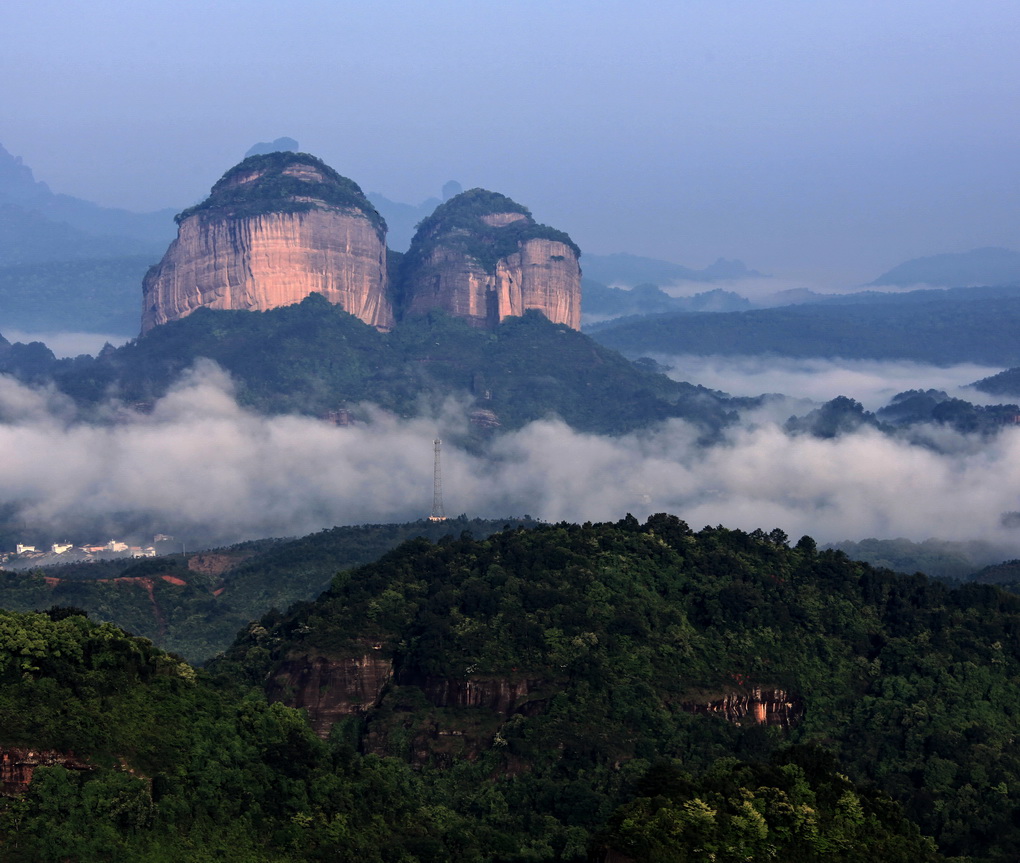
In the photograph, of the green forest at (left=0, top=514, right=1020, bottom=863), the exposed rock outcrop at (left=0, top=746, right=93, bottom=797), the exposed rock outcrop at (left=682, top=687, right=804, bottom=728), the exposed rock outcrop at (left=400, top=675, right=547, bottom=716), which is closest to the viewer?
the exposed rock outcrop at (left=0, top=746, right=93, bottom=797)

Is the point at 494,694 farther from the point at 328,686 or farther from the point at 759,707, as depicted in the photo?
the point at 759,707

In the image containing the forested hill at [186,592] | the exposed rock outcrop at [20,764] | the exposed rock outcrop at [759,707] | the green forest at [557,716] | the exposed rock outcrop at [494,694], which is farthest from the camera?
the forested hill at [186,592]

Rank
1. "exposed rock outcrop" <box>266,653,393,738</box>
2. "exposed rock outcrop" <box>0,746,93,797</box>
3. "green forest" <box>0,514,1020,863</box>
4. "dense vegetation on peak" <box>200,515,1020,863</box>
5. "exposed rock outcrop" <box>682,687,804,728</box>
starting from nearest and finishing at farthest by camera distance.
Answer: "exposed rock outcrop" <box>0,746,93,797</box> < "green forest" <box>0,514,1020,863</box> < "dense vegetation on peak" <box>200,515,1020,863</box> < "exposed rock outcrop" <box>266,653,393,738</box> < "exposed rock outcrop" <box>682,687,804,728</box>

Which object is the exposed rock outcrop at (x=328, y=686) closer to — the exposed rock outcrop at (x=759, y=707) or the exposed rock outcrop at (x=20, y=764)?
the exposed rock outcrop at (x=759, y=707)

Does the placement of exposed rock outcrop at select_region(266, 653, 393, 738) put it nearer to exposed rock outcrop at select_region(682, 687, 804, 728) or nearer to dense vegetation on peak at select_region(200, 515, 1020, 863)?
dense vegetation on peak at select_region(200, 515, 1020, 863)

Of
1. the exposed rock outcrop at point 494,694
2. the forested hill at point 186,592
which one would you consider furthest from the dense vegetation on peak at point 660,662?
the forested hill at point 186,592

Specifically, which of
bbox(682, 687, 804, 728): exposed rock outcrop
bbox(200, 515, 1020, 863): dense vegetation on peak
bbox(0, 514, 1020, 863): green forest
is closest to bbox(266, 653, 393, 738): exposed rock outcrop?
bbox(0, 514, 1020, 863): green forest
